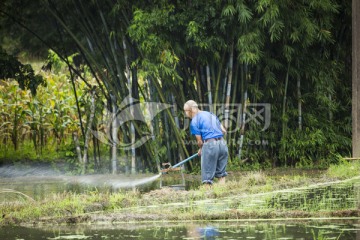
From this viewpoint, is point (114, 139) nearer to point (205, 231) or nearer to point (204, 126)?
point (204, 126)

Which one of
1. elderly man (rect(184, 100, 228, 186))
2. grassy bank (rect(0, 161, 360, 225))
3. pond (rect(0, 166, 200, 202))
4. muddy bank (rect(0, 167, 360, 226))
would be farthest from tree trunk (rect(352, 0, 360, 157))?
elderly man (rect(184, 100, 228, 186))

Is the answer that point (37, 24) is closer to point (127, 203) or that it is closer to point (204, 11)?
point (204, 11)

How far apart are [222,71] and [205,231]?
23.5 ft

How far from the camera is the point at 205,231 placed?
7125mm

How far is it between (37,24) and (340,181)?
756 centimetres

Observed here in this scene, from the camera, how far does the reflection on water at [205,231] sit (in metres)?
6.74

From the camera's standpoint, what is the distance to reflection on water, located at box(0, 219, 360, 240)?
265 inches

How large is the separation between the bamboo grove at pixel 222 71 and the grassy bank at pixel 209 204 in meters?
3.05

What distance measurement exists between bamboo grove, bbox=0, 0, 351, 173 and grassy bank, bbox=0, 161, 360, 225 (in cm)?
305

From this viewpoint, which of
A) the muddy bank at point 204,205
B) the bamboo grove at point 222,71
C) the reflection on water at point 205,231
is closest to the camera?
the reflection on water at point 205,231

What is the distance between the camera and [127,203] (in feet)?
29.9

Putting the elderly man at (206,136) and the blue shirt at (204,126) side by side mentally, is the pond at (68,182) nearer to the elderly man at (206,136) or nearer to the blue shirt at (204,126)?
the elderly man at (206,136)

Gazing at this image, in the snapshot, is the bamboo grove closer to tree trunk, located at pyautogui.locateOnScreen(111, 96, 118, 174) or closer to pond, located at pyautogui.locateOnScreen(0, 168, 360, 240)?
tree trunk, located at pyautogui.locateOnScreen(111, 96, 118, 174)

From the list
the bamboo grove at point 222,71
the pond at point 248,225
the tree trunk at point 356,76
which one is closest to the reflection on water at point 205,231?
the pond at point 248,225
